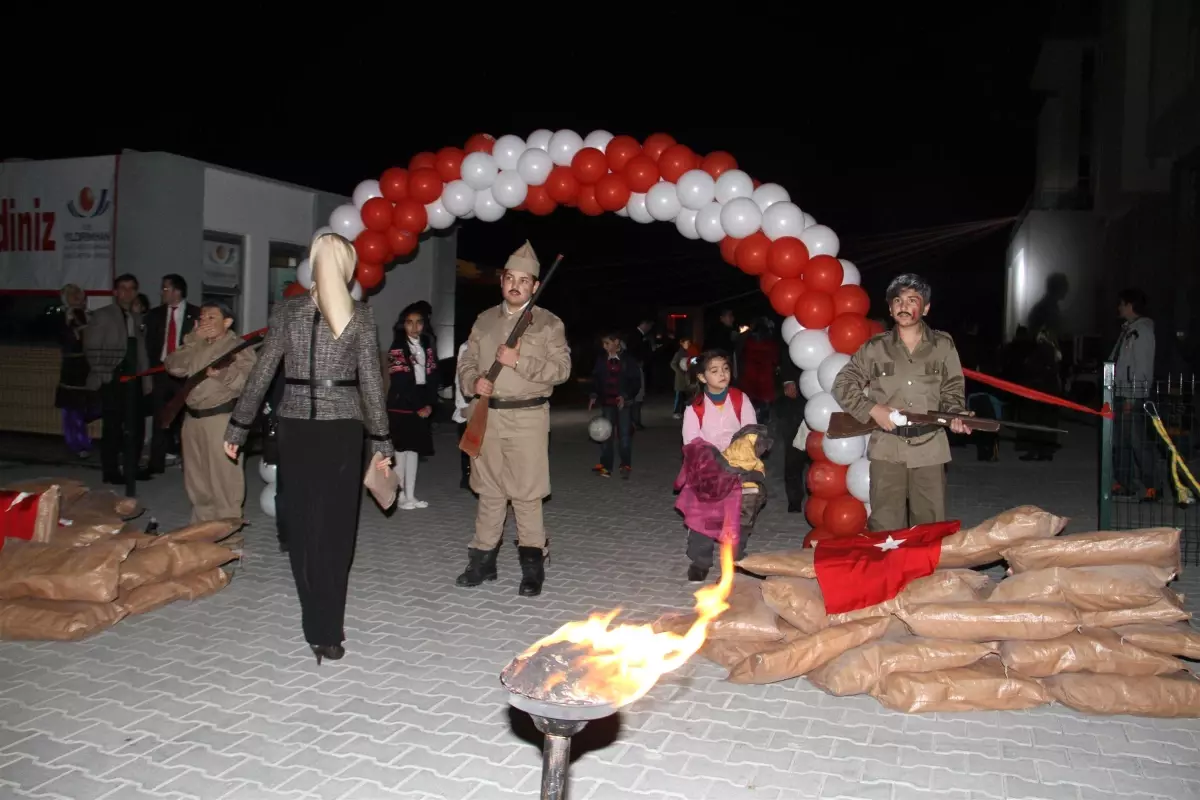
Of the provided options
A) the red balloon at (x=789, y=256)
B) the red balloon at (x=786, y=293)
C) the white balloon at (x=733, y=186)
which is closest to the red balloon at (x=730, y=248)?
the white balloon at (x=733, y=186)

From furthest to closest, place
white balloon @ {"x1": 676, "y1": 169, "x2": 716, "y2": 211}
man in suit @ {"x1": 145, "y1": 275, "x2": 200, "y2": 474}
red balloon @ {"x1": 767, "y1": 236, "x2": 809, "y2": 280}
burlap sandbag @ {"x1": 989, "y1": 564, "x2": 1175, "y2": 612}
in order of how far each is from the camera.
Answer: man in suit @ {"x1": 145, "y1": 275, "x2": 200, "y2": 474} < white balloon @ {"x1": 676, "y1": 169, "x2": 716, "y2": 211} < red balloon @ {"x1": 767, "y1": 236, "x2": 809, "y2": 280} < burlap sandbag @ {"x1": 989, "y1": 564, "x2": 1175, "y2": 612}

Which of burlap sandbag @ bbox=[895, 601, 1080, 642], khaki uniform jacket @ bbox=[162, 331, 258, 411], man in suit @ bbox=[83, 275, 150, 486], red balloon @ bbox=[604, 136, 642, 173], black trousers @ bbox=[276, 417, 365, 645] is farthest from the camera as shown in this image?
man in suit @ bbox=[83, 275, 150, 486]

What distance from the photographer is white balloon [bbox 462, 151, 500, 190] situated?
891 centimetres

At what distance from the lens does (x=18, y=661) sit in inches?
189

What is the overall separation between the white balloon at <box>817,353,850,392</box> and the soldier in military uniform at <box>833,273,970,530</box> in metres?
1.42

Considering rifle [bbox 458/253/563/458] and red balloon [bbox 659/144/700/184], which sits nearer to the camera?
rifle [bbox 458/253/563/458]

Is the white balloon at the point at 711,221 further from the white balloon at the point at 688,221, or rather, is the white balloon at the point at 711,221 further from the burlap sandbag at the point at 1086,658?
the burlap sandbag at the point at 1086,658

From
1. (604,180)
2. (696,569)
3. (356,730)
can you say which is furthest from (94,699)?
(604,180)

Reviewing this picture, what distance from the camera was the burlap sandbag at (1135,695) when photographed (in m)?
4.22

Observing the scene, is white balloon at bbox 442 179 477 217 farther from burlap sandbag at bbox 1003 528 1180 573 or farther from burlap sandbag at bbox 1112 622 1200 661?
burlap sandbag at bbox 1112 622 1200 661

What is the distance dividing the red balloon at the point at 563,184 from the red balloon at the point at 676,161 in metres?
0.83

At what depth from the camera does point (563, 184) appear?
28.5 feet

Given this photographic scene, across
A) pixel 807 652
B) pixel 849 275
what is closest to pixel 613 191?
pixel 849 275

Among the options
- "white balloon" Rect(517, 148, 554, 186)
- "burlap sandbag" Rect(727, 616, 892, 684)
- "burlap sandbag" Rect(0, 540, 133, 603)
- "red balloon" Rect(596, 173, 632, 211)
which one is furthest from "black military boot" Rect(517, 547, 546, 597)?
"white balloon" Rect(517, 148, 554, 186)
